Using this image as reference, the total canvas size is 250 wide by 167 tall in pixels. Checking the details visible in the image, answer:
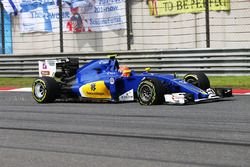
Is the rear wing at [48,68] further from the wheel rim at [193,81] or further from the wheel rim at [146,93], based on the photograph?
the wheel rim at [193,81]

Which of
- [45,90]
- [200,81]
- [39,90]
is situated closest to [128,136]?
[200,81]

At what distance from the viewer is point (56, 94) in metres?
12.6

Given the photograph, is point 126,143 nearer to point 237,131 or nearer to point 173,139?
point 173,139

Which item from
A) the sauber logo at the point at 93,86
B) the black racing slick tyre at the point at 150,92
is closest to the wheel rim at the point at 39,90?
the sauber logo at the point at 93,86

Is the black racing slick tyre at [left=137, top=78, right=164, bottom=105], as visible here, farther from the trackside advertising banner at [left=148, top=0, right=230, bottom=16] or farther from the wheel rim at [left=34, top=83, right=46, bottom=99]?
the trackside advertising banner at [left=148, top=0, right=230, bottom=16]

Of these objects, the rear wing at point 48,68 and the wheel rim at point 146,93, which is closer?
the wheel rim at point 146,93

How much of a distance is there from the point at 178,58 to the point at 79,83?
15.3 feet

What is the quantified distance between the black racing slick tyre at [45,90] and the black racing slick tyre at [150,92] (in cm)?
233

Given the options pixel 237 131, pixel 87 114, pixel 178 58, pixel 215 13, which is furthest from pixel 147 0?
pixel 237 131

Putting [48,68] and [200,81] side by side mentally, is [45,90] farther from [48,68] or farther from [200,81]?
[200,81]

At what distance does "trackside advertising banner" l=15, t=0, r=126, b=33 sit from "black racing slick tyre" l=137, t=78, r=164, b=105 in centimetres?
790

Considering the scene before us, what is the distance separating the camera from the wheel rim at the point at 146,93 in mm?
10800

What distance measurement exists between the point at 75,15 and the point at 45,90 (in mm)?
7951

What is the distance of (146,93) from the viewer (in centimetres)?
1095
